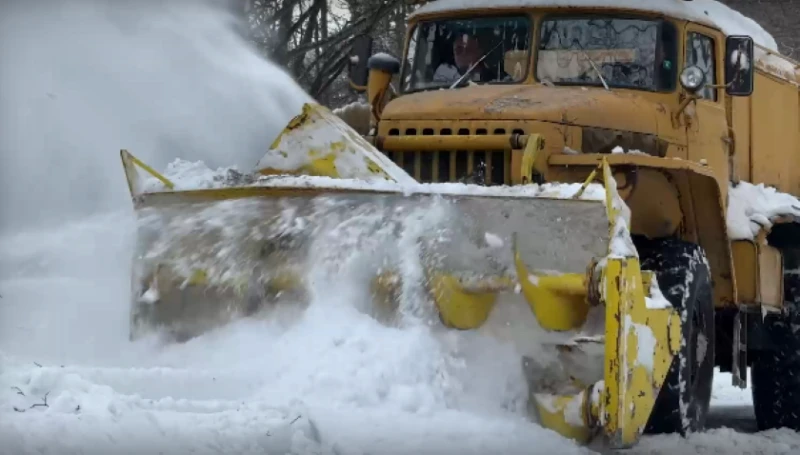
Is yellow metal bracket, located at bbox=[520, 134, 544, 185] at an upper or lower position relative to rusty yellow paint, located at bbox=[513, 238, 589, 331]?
upper

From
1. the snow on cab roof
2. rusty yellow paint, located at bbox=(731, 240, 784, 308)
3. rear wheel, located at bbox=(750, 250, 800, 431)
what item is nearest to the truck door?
the snow on cab roof

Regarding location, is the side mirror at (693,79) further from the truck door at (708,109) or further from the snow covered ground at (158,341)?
the snow covered ground at (158,341)

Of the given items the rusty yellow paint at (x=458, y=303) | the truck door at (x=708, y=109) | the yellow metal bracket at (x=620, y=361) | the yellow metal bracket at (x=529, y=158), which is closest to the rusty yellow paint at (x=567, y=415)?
the yellow metal bracket at (x=620, y=361)

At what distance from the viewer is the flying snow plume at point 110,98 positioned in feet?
38.2

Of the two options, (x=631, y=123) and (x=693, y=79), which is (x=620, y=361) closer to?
(x=631, y=123)

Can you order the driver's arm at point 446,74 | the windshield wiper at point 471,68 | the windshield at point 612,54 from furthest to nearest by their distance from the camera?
1. the driver's arm at point 446,74
2. the windshield wiper at point 471,68
3. the windshield at point 612,54

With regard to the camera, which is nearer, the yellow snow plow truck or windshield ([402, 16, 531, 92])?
the yellow snow plow truck

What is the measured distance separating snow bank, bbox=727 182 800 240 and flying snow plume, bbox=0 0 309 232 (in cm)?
376

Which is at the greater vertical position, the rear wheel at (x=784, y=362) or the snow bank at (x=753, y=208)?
the snow bank at (x=753, y=208)

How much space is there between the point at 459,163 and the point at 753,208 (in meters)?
2.41

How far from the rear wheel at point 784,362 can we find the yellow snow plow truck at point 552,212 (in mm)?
16

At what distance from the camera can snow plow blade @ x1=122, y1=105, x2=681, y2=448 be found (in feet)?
18.5

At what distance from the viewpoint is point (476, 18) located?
27.2ft

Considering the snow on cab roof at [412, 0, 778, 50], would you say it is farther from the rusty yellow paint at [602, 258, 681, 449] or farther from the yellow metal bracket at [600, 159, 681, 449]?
the rusty yellow paint at [602, 258, 681, 449]
